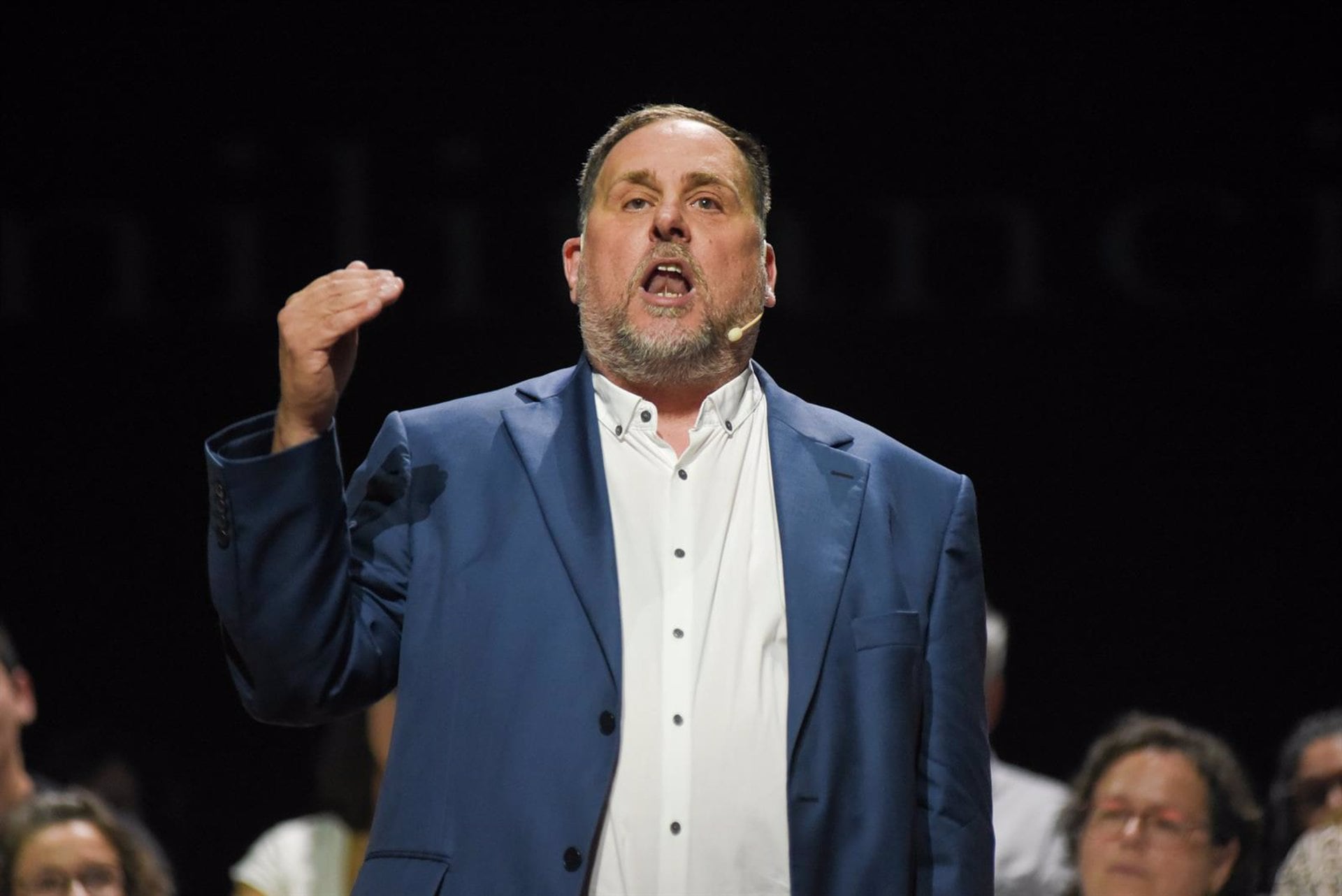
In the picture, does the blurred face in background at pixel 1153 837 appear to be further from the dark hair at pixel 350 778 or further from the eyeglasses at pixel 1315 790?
the dark hair at pixel 350 778

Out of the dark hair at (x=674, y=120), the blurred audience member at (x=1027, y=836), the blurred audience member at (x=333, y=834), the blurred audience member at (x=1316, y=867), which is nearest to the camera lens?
the dark hair at (x=674, y=120)

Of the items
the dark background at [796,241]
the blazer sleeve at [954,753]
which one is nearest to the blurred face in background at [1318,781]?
the dark background at [796,241]

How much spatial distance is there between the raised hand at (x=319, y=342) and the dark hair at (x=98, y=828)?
152 centimetres

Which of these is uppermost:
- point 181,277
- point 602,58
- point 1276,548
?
point 602,58

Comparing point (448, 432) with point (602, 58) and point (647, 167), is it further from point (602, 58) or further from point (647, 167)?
point (602, 58)

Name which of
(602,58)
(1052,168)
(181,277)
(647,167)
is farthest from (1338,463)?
(647,167)

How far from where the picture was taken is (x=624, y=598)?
2031 mm

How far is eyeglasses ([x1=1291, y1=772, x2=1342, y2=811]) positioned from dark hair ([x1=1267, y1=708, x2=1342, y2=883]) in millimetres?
30

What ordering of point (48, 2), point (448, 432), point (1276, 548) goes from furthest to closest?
point (1276, 548) → point (48, 2) → point (448, 432)

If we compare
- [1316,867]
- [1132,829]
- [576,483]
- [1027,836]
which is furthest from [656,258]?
[1027,836]

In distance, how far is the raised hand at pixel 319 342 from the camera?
1.92 meters

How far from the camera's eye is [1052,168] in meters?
4.87

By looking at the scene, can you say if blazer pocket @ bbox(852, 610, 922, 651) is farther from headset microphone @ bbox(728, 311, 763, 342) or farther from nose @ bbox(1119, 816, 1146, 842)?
nose @ bbox(1119, 816, 1146, 842)

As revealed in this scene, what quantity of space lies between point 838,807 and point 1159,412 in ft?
10.9
